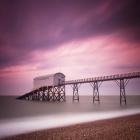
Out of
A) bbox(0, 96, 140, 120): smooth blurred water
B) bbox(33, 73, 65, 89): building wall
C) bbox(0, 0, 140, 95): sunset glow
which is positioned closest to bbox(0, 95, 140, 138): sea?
bbox(0, 96, 140, 120): smooth blurred water

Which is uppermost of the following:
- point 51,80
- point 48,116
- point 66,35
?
point 66,35

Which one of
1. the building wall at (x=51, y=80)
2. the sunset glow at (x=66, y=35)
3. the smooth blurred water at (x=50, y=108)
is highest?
the sunset glow at (x=66, y=35)

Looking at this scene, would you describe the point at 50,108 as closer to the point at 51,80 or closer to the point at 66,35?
the point at 51,80

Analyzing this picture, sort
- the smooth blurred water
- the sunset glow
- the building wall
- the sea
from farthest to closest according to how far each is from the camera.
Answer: the building wall, the smooth blurred water, the sunset glow, the sea

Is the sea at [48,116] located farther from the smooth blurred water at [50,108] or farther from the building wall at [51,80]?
the building wall at [51,80]

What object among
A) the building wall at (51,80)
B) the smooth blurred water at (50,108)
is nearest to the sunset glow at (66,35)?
the smooth blurred water at (50,108)

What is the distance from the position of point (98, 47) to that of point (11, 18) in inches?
284

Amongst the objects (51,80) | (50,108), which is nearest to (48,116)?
(50,108)

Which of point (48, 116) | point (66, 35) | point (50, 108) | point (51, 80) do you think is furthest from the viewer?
point (51, 80)

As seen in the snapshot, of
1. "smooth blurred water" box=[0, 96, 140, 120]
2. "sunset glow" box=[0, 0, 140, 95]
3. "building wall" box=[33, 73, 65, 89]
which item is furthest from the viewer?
"building wall" box=[33, 73, 65, 89]

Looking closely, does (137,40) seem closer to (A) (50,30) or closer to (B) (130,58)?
(B) (130,58)

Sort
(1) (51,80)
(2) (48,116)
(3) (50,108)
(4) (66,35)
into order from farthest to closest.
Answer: (1) (51,80) → (3) (50,108) → (4) (66,35) → (2) (48,116)

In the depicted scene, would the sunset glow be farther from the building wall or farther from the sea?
the building wall

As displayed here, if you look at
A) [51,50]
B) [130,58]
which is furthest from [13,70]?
[130,58]
